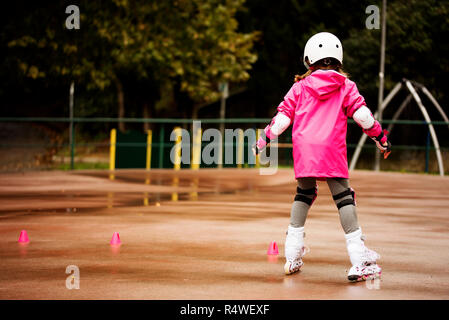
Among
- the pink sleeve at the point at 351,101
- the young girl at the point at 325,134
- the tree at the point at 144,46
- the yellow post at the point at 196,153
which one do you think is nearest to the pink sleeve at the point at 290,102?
the young girl at the point at 325,134

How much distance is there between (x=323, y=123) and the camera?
7309mm

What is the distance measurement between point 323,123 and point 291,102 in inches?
14.5

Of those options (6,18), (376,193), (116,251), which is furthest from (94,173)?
(116,251)

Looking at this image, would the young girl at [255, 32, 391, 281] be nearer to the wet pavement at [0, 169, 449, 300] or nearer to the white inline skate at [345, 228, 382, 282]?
the white inline skate at [345, 228, 382, 282]

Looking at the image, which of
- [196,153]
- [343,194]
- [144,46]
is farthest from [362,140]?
[343,194]

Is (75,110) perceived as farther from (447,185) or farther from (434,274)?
(434,274)

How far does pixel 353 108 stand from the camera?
24.2 ft

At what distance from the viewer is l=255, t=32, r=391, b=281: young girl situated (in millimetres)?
7242

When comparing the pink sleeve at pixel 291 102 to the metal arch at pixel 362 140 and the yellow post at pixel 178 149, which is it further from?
the metal arch at pixel 362 140

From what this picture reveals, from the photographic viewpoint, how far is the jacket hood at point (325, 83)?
7.28 m

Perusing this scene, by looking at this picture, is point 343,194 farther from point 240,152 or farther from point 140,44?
point 140,44

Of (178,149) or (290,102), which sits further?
(178,149)

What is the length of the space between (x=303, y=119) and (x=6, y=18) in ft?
40.1

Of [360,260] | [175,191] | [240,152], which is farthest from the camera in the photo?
[240,152]
